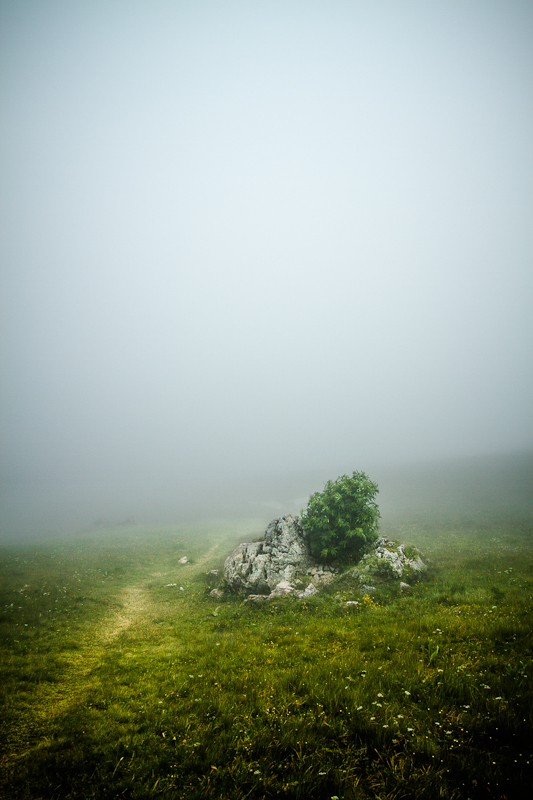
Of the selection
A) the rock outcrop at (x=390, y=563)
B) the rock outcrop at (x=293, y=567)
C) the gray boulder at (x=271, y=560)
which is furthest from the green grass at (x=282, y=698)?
the gray boulder at (x=271, y=560)

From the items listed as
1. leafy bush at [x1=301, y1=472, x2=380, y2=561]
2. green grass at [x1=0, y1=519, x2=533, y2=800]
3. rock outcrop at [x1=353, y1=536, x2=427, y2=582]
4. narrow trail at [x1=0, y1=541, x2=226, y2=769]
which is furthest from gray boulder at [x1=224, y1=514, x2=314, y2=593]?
narrow trail at [x1=0, y1=541, x2=226, y2=769]

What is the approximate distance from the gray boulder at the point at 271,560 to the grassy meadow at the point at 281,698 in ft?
11.3

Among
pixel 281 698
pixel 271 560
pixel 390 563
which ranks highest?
pixel 281 698

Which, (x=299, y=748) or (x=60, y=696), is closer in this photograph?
(x=299, y=748)

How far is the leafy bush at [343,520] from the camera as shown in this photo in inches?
989

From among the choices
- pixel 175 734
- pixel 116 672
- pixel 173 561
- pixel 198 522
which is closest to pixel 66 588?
pixel 173 561

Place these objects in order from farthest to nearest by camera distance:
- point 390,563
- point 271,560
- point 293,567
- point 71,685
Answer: point 271,560, point 293,567, point 390,563, point 71,685

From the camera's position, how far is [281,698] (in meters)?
7.95

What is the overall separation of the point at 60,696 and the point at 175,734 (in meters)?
5.99

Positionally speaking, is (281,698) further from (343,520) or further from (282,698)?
(343,520)

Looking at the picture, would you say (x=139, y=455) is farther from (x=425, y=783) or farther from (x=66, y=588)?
(x=425, y=783)

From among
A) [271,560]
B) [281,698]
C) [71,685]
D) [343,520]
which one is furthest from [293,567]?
[281,698]

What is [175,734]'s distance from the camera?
7.00 metres

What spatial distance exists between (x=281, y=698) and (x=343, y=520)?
1877 centimetres
